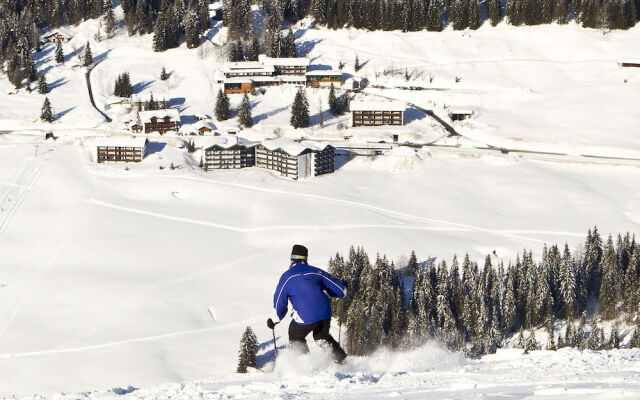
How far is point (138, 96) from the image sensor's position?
281 feet

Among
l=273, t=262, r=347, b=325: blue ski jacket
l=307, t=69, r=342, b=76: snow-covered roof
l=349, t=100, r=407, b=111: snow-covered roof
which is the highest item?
l=307, t=69, r=342, b=76: snow-covered roof

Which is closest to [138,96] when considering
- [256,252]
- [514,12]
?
[256,252]

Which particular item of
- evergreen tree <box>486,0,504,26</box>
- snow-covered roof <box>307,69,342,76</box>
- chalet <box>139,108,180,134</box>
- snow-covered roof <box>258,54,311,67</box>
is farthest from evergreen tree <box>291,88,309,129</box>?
evergreen tree <box>486,0,504,26</box>

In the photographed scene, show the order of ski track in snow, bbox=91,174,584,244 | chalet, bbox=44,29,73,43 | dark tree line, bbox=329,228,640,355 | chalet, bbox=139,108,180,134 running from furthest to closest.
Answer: chalet, bbox=44,29,73,43 → chalet, bbox=139,108,180,134 → ski track in snow, bbox=91,174,584,244 → dark tree line, bbox=329,228,640,355

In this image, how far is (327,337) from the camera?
1233 cm

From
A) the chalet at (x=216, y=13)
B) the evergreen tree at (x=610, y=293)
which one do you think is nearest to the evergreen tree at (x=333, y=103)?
the chalet at (x=216, y=13)

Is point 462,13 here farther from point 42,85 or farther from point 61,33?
point 42,85

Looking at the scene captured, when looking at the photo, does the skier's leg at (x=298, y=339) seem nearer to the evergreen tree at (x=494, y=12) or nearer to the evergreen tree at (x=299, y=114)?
the evergreen tree at (x=299, y=114)

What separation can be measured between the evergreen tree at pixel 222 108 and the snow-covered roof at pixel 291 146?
1318 cm

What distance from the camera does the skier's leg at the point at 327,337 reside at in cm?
1221

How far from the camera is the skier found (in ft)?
39.0

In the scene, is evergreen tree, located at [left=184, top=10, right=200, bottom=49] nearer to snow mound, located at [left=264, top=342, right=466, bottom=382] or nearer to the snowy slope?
the snowy slope

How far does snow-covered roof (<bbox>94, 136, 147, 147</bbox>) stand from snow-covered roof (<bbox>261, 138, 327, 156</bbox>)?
37.5 ft

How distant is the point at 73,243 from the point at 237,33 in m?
57.1
